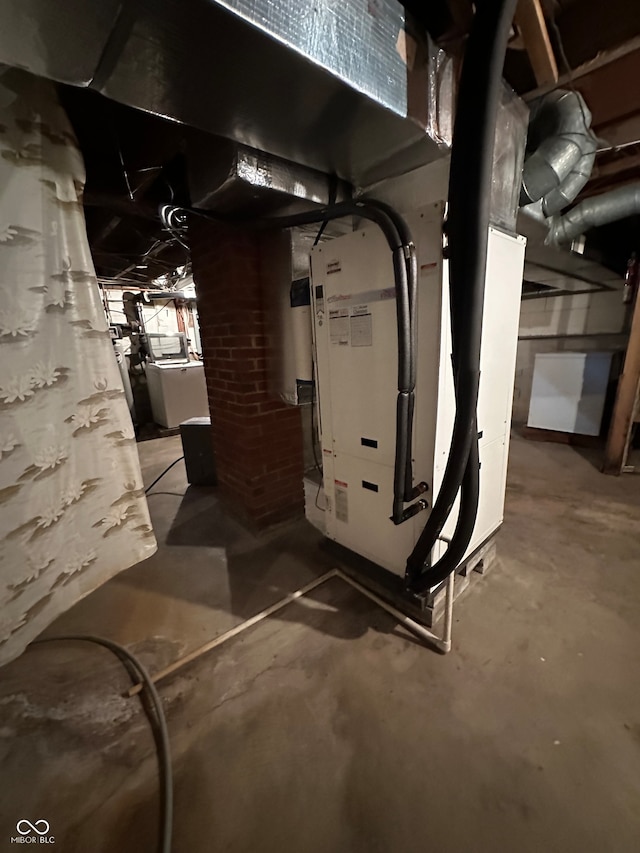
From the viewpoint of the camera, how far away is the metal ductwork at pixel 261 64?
2.45 ft

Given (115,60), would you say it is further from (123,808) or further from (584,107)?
(123,808)

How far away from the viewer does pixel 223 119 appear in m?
1.04

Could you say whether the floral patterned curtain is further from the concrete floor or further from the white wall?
the white wall

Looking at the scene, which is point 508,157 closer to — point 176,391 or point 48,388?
point 48,388

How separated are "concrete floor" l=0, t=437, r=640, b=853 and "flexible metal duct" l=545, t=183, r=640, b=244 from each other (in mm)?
2304

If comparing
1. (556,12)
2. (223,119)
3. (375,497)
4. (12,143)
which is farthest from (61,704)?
(556,12)

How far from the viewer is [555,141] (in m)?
1.53

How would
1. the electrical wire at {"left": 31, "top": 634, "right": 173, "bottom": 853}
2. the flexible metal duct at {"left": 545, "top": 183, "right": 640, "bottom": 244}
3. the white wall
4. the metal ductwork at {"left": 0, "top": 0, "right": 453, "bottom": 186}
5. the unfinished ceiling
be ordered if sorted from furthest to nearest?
the white wall → the flexible metal duct at {"left": 545, "top": 183, "right": 640, "bottom": 244} → the unfinished ceiling → the electrical wire at {"left": 31, "top": 634, "right": 173, "bottom": 853} → the metal ductwork at {"left": 0, "top": 0, "right": 453, "bottom": 186}

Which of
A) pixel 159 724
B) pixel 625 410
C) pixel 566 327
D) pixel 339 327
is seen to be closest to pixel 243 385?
pixel 339 327

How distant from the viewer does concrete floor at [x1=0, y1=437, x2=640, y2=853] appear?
93 cm

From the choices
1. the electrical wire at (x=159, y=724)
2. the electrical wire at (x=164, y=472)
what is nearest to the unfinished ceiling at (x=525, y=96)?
the electrical wire at (x=159, y=724)

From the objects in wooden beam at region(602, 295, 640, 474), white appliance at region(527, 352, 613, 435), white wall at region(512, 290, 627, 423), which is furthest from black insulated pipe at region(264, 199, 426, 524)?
white wall at region(512, 290, 627, 423)

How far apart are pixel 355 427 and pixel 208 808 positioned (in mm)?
1370

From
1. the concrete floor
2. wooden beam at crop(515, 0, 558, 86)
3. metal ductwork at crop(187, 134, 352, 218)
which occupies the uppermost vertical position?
wooden beam at crop(515, 0, 558, 86)
